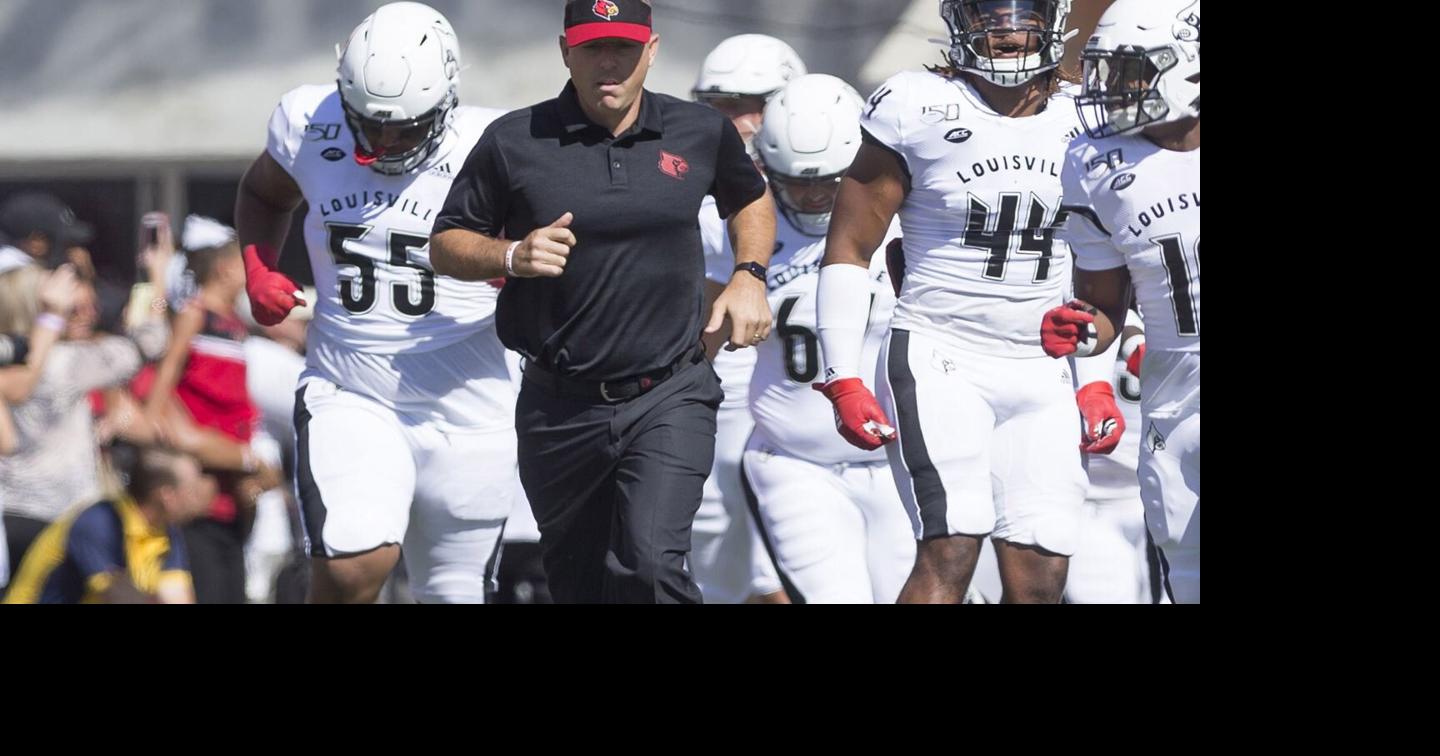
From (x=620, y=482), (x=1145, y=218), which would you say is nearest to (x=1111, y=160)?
(x=1145, y=218)

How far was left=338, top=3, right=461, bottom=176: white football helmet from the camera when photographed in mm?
5059

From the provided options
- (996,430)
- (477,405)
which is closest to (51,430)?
(477,405)

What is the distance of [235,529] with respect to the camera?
5.50 metres

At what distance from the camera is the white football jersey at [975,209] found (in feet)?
16.8

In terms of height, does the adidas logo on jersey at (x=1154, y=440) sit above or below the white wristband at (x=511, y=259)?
below

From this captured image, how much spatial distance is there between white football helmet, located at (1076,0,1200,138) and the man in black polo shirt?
896 mm

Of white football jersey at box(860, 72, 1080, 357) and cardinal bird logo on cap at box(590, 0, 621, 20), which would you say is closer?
cardinal bird logo on cap at box(590, 0, 621, 20)

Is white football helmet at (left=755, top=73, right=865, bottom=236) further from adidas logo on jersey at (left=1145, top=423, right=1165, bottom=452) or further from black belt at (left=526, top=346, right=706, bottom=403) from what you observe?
adidas logo on jersey at (left=1145, top=423, right=1165, bottom=452)

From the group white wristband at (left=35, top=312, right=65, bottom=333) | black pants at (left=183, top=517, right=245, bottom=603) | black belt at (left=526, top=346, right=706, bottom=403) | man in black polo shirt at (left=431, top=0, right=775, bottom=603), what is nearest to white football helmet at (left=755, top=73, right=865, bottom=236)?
man in black polo shirt at (left=431, top=0, right=775, bottom=603)

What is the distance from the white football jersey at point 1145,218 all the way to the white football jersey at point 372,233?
1.38 metres

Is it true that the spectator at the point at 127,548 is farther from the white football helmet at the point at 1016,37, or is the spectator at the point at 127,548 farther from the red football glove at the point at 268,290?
the white football helmet at the point at 1016,37

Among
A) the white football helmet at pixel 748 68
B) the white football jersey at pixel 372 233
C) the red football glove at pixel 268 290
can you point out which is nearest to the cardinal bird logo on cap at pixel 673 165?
the white football jersey at pixel 372 233
